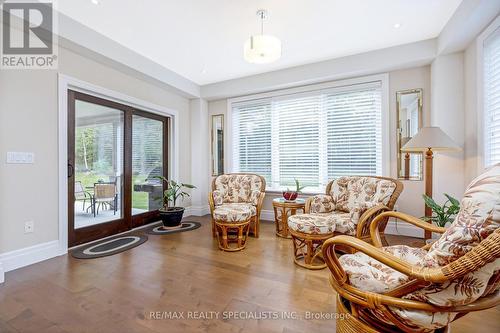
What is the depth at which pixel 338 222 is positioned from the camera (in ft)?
7.93

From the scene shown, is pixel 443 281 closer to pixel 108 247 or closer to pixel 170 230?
pixel 108 247

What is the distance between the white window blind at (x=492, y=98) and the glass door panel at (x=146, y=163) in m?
4.51

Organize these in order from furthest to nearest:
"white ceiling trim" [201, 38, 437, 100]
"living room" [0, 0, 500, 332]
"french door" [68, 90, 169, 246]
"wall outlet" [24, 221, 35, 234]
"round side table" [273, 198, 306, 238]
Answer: "round side table" [273, 198, 306, 238] → "white ceiling trim" [201, 38, 437, 100] → "french door" [68, 90, 169, 246] → "wall outlet" [24, 221, 35, 234] → "living room" [0, 0, 500, 332]

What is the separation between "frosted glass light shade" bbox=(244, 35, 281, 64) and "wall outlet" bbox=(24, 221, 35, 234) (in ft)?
9.61

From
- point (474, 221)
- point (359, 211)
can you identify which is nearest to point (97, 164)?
point (359, 211)

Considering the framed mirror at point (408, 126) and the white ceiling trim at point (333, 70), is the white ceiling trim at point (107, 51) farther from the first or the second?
the framed mirror at point (408, 126)

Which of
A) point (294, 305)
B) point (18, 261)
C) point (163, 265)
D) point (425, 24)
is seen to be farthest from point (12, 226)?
point (425, 24)

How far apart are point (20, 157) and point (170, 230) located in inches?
80.6

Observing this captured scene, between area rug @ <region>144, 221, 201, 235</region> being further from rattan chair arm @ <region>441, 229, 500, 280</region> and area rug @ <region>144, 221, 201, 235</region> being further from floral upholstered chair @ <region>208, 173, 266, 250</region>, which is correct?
rattan chair arm @ <region>441, 229, 500, 280</region>

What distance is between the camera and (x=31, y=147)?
245 centimetres

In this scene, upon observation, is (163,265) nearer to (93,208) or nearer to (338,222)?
(93,208)

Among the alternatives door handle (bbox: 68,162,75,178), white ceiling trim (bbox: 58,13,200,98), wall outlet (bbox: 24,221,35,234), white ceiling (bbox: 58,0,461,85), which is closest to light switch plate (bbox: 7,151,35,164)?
door handle (bbox: 68,162,75,178)

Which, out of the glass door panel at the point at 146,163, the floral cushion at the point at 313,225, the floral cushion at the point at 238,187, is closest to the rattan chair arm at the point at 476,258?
the floral cushion at the point at 313,225

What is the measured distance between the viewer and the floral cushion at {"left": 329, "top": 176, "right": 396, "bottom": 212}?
8.34 feet
